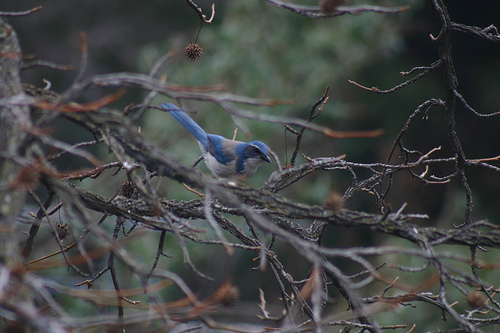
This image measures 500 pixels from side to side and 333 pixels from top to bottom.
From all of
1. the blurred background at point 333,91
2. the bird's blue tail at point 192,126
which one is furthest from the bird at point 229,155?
the blurred background at point 333,91

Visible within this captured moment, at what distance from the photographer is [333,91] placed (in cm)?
1023

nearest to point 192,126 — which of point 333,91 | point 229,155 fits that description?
point 229,155

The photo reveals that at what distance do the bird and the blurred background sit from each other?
90.0 inches

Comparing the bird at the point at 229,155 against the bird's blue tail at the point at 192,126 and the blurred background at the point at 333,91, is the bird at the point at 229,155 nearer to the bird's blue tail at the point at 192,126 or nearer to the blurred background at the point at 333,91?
the bird's blue tail at the point at 192,126

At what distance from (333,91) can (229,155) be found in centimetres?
597

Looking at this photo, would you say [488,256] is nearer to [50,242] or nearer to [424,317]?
[424,317]

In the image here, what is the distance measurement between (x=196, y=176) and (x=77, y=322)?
2.06 feet

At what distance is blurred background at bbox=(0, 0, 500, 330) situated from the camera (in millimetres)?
8266

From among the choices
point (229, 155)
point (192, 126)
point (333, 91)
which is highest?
point (192, 126)

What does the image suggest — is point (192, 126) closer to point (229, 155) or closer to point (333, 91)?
point (229, 155)

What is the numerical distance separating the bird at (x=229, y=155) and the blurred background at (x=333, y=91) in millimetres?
2285

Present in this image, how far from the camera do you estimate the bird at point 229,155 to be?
182 inches

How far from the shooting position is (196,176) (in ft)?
5.89

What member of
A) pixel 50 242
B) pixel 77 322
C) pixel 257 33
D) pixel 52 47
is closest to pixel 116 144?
pixel 77 322
